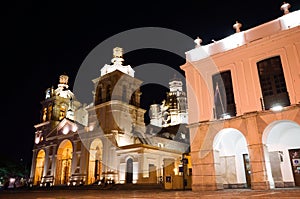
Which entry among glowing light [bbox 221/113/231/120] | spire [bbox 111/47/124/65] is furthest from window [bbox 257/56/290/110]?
spire [bbox 111/47/124/65]

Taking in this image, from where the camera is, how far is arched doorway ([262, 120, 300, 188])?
14.4m

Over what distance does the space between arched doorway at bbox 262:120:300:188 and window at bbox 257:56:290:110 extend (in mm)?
1333

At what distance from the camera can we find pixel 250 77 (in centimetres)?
1495

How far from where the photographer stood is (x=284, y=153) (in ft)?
49.2

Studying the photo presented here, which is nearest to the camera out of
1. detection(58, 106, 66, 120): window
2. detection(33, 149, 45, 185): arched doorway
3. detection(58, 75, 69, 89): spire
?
detection(33, 149, 45, 185): arched doorway

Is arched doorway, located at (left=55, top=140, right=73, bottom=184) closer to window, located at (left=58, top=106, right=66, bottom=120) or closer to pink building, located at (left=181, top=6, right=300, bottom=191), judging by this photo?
window, located at (left=58, top=106, right=66, bottom=120)

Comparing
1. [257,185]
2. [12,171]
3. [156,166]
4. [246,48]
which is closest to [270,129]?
[257,185]

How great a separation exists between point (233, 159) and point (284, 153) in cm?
309

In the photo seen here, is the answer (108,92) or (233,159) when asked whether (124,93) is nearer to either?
(108,92)

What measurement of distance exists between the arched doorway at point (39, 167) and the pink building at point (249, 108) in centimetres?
3773

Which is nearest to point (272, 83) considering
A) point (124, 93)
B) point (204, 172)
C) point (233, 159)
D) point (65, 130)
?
point (233, 159)

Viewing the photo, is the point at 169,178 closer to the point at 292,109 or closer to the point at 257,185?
the point at 257,185

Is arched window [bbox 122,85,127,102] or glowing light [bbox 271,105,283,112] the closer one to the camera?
glowing light [bbox 271,105,283,112]

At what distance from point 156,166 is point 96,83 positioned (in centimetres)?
1714
